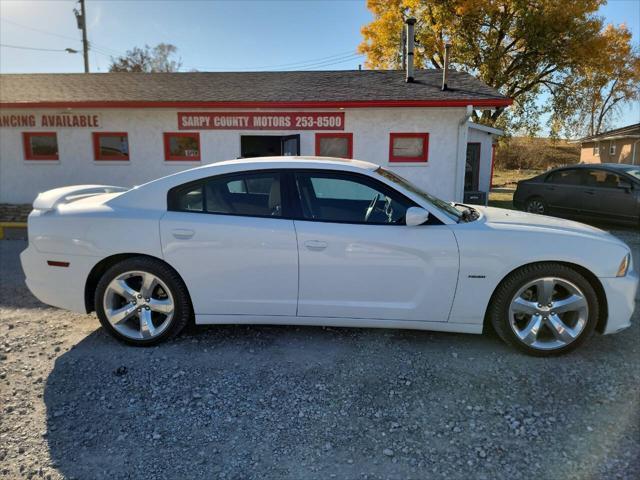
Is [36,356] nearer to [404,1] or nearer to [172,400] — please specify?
[172,400]

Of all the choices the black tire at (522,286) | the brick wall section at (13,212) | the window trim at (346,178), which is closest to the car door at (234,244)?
the window trim at (346,178)

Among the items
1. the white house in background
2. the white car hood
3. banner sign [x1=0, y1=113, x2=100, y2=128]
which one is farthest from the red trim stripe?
the white house in background

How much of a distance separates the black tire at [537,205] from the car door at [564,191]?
0.11 meters

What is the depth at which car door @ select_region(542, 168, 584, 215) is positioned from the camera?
10539 mm

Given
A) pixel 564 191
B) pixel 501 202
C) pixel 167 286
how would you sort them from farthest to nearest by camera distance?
pixel 501 202 → pixel 564 191 → pixel 167 286

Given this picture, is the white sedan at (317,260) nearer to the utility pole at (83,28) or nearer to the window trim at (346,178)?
the window trim at (346,178)

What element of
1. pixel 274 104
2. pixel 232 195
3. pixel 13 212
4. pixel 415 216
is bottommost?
pixel 13 212

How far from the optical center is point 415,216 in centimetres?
344

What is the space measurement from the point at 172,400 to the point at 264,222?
146 cm

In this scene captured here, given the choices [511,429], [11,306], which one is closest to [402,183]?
[511,429]

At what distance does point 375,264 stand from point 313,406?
116cm

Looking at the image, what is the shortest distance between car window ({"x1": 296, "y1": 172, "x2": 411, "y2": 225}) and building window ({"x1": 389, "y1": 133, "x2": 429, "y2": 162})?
7425 millimetres

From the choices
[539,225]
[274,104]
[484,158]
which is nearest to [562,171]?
[484,158]

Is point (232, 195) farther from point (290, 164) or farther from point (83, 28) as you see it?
point (83, 28)
